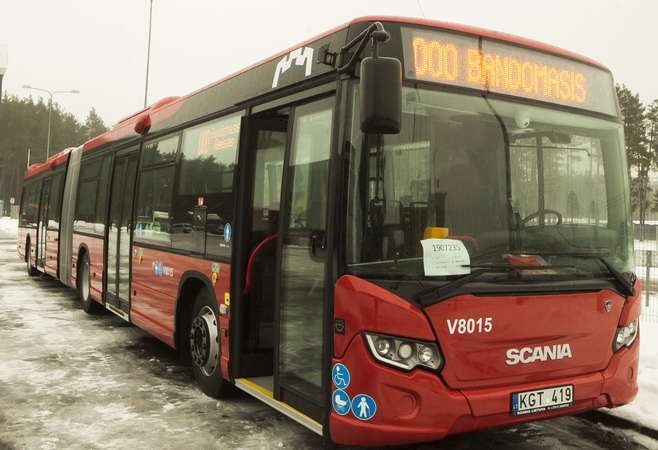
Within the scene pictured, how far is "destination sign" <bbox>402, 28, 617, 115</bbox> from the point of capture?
414 centimetres

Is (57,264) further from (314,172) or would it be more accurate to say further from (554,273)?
(554,273)

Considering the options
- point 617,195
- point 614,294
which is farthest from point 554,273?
point 617,195

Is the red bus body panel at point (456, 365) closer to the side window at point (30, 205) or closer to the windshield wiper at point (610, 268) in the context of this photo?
the windshield wiper at point (610, 268)

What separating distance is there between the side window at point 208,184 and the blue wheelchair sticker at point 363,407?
2.05m

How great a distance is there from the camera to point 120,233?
8875 mm

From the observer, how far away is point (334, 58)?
14.0 ft

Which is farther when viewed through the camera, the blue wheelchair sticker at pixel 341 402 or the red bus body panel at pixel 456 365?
the blue wheelchair sticker at pixel 341 402

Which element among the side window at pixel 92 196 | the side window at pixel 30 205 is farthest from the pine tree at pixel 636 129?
the side window at pixel 92 196

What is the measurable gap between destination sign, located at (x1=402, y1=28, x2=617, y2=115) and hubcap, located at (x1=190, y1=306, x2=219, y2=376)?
303 centimetres

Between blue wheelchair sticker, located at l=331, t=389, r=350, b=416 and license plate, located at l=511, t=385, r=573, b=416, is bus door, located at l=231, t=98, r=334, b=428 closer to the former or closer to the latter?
blue wheelchair sticker, located at l=331, t=389, r=350, b=416

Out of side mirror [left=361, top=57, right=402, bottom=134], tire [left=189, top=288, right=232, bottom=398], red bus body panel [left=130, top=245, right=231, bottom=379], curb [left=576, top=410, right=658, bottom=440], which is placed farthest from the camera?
tire [left=189, top=288, right=232, bottom=398]

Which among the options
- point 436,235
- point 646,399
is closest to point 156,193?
point 436,235

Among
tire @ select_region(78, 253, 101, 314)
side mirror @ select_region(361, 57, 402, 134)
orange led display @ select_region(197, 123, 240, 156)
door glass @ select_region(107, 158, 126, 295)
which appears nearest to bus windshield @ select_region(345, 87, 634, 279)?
side mirror @ select_region(361, 57, 402, 134)

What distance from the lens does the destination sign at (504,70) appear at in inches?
163
